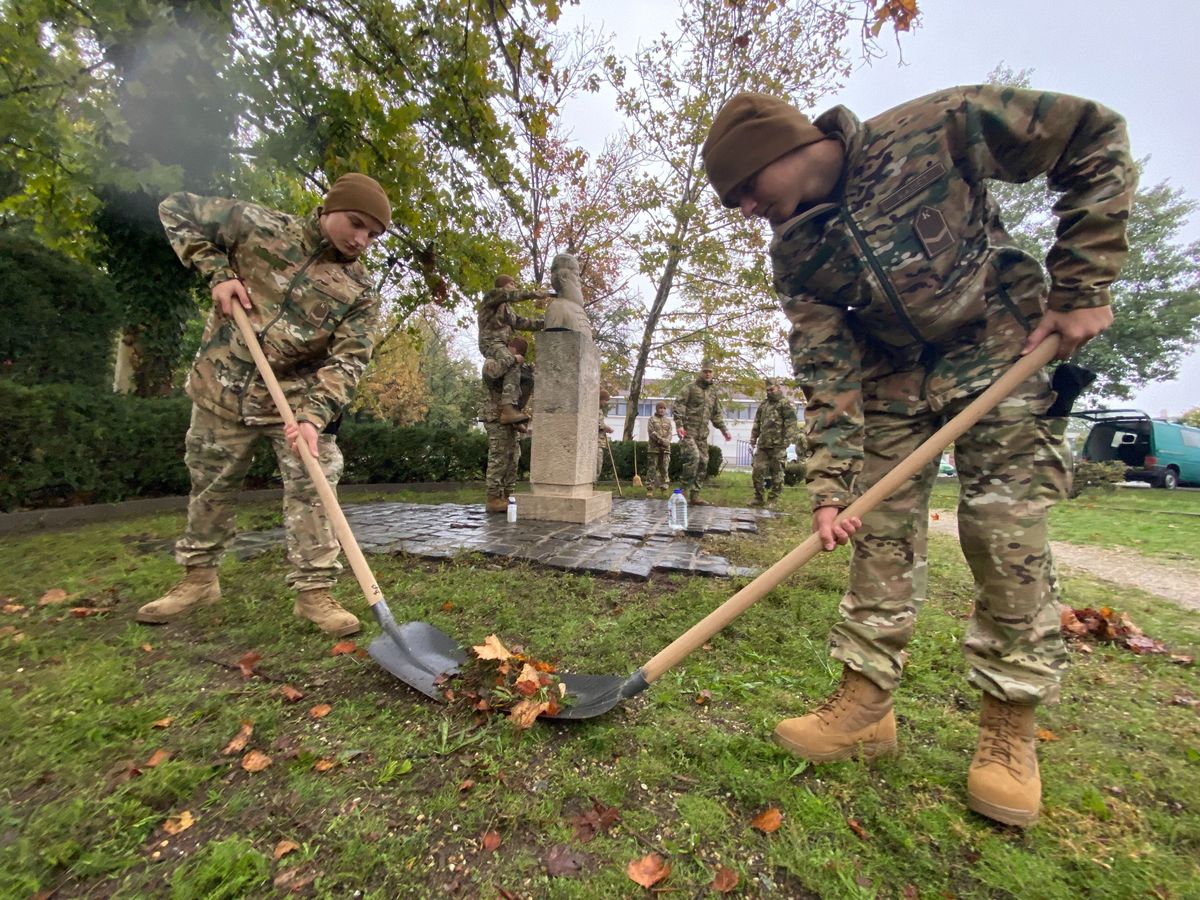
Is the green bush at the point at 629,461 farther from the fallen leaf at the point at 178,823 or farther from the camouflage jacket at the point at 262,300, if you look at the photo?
the fallen leaf at the point at 178,823

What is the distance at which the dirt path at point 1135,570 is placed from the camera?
14.4 feet

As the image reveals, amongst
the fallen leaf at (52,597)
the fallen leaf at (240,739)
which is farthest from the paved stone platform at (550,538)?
the fallen leaf at (240,739)

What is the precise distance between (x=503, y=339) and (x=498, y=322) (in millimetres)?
241

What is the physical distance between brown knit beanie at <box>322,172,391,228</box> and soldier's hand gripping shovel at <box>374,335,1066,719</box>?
91.7 inches

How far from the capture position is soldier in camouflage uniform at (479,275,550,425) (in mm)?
7062

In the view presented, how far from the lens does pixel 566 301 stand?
681 cm

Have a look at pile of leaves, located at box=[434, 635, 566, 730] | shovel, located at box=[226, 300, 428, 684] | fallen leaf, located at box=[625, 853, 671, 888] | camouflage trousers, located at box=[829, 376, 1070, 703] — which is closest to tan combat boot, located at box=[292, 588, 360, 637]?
shovel, located at box=[226, 300, 428, 684]

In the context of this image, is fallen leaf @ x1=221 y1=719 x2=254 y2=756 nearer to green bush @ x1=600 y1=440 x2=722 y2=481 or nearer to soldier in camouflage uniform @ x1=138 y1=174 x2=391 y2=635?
soldier in camouflage uniform @ x1=138 y1=174 x2=391 y2=635

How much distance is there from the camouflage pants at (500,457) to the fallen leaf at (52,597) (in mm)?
4380

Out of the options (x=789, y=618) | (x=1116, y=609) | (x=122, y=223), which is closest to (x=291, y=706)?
(x=789, y=618)

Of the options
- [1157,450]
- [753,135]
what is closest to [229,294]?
[753,135]

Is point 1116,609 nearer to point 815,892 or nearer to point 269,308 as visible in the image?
point 815,892

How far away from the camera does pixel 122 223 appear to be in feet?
24.2

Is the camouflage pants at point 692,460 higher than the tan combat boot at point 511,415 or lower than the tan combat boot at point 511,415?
lower
